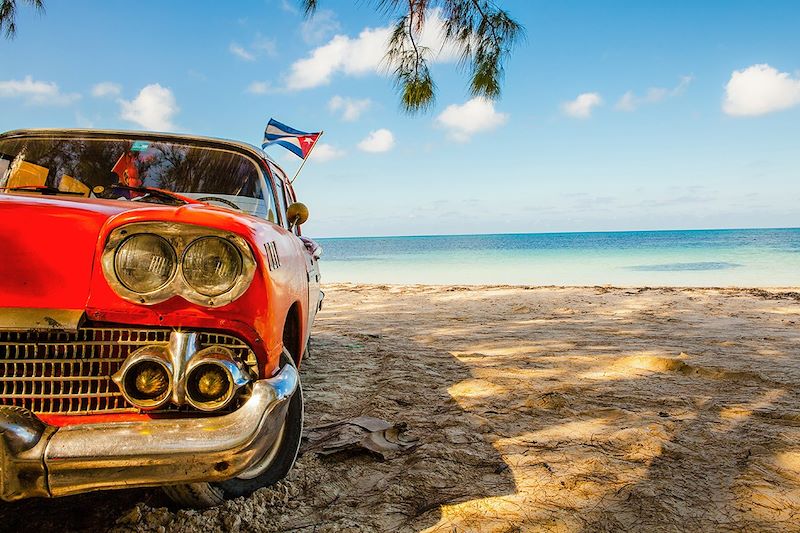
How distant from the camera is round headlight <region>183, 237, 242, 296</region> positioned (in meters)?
1.32

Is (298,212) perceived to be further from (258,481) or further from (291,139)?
(291,139)

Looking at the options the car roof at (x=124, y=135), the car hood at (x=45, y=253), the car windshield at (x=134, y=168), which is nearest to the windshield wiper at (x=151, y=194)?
the car windshield at (x=134, y=168)

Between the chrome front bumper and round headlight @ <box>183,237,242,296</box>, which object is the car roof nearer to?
round headlight @ <box>183,237,242,296</box>

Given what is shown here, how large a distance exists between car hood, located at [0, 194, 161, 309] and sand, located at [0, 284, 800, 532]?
768 mm

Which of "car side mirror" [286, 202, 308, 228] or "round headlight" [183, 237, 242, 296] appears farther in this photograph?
"car side mirror" [286, 202, 308, 228]

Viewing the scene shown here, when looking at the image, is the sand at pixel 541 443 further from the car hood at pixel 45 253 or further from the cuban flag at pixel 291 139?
the cuban flag at pixel 291 139

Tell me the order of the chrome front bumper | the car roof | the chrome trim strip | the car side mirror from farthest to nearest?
1. the car side mirror
2. the car roof
3. the chrome trim strip
4. the chrome front bumper

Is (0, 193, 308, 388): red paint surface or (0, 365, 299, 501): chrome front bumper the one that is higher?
(0, 193, 308, 388): red paint surface

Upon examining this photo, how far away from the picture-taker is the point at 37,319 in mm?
1246

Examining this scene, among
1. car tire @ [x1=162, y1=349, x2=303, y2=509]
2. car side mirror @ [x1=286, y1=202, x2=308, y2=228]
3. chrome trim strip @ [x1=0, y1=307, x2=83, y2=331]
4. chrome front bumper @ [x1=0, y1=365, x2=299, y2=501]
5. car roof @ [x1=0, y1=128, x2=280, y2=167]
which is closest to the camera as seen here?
chrome front bumper @ [x1=0, y1=365, x2=299, y2=501]

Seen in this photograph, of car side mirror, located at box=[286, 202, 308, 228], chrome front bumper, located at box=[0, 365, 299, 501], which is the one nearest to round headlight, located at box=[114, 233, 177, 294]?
chrome front bumper, located at box=[0, 365, 299, 501]

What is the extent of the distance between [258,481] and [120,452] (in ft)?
2.23

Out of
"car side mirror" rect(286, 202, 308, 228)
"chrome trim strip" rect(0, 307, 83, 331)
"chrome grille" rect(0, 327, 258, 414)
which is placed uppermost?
"car side mirror" rect(286, 202, 308, 228)

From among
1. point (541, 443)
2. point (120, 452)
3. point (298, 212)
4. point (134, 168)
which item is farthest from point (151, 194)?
point (541, 443)
